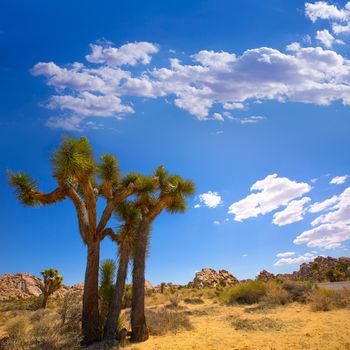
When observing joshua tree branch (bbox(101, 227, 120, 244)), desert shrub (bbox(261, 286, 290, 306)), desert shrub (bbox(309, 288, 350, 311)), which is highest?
joshua tree branch (bbox(101, 227, 120, 244))

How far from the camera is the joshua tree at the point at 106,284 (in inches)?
471

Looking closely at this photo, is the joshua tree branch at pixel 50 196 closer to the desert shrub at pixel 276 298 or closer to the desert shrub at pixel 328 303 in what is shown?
the desert shrub at pixel 328 303

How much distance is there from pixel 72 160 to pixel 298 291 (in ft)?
49.9

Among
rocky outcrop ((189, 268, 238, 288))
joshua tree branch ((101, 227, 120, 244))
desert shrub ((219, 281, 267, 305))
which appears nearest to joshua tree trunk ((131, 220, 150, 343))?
joshua tree branch ((101, 227, 120, 244))

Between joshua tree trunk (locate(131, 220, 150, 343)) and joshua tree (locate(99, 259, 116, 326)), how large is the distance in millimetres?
1382

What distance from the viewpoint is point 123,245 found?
38.7 ft

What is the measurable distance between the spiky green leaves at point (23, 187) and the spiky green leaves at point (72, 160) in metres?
1.04

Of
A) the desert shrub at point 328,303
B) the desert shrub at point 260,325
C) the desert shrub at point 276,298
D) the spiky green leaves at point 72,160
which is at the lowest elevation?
the desert shrub at point 260,325

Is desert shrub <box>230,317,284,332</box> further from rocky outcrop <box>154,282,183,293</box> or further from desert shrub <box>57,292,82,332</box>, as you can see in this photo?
rocky outcrop <box>154,282,183,293</box>

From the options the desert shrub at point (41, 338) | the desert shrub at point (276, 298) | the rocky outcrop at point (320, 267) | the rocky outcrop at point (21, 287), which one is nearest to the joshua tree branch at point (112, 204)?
the desert shrub at point (41, 338)

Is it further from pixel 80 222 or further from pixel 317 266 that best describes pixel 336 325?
pixel 317 266

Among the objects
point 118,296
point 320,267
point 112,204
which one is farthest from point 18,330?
point 320,267

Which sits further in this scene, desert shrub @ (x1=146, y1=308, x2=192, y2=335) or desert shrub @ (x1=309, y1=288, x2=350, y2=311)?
desert shrub @ (x1=309, y1=288, x2=350, y2=311)

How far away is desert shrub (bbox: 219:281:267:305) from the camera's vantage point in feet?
67.3
